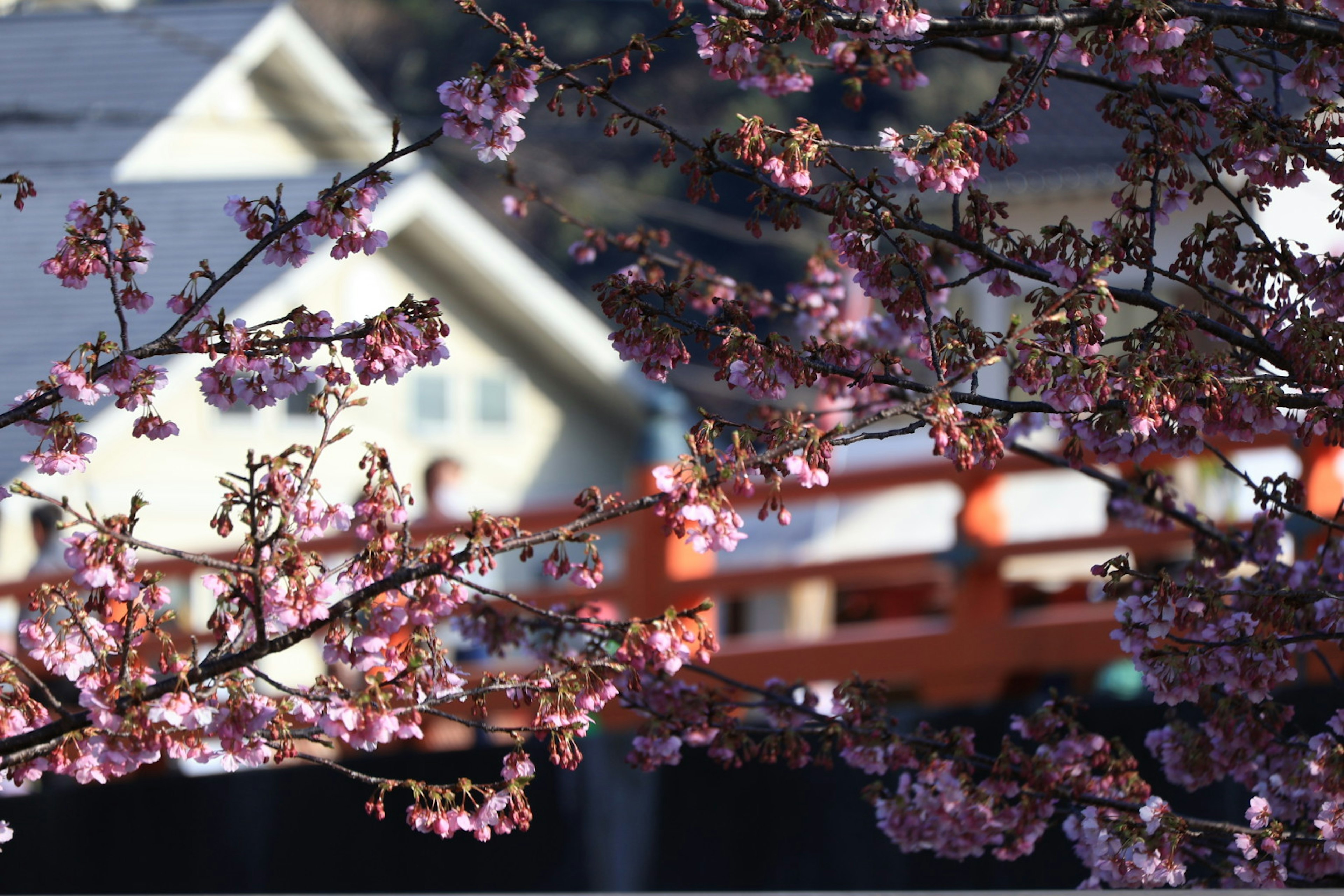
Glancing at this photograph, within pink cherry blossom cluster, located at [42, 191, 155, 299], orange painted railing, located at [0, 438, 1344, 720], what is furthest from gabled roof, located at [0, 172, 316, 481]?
pink cherry blossom cluster, located at [42, 191, 155, 299]

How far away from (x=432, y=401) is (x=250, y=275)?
3.97 m

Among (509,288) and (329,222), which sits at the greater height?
(509,288)

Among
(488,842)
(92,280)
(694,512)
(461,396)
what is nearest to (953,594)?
(488,842)

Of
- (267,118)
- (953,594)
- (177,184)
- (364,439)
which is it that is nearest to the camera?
(953,594)

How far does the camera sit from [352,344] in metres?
2.49

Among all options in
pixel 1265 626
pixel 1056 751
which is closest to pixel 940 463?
pixel 1056 751

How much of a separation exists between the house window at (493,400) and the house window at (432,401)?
0.40m

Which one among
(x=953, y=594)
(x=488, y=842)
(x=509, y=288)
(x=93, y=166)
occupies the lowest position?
(x=488, y=842)

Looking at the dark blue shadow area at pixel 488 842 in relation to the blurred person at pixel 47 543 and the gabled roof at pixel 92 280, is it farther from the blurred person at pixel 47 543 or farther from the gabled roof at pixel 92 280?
the gabled roof at pixel 92 280

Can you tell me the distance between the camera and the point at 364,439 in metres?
17.8

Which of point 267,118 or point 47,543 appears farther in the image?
point 267,118

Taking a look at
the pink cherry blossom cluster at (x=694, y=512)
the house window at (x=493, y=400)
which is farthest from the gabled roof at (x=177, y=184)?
the pink cherry blossom cluster at (x=694, y=512)

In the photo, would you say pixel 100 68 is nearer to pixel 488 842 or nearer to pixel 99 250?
pixel 488 842

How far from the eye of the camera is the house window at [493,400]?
60.7 feet
